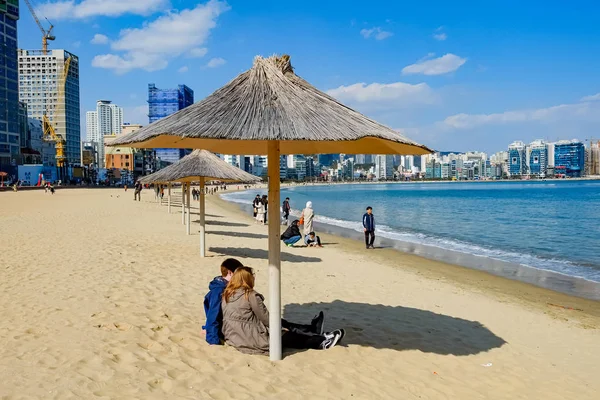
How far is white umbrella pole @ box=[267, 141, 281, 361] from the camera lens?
453 cm

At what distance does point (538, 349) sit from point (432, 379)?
2254 mm

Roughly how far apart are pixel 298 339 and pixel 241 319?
677mm

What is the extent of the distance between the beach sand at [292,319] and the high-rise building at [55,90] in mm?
147413

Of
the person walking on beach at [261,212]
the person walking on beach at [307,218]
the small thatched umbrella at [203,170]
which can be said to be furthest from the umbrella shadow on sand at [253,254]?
the person walking on beach at [261,212]

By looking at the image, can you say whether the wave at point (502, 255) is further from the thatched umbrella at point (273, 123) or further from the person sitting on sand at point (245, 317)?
the person sitting on sand at point (245, 317)

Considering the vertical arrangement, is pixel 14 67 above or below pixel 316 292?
above

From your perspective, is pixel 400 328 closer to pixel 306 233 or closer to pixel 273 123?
pixel 273 123

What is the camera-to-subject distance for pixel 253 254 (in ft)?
39.2

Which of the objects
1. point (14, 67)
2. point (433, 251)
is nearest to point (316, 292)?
point (433, 251)

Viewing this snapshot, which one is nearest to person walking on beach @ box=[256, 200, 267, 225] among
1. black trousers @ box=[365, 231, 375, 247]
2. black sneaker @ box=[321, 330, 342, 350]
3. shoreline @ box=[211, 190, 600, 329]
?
black trousers @ box=[365, 231, 375, 247]

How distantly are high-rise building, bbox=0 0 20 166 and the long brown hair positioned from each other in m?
92.0

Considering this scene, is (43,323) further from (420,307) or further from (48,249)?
(48,249)

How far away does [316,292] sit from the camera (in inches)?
320

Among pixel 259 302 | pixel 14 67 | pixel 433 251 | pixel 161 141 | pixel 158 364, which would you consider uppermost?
pixel 14 67
